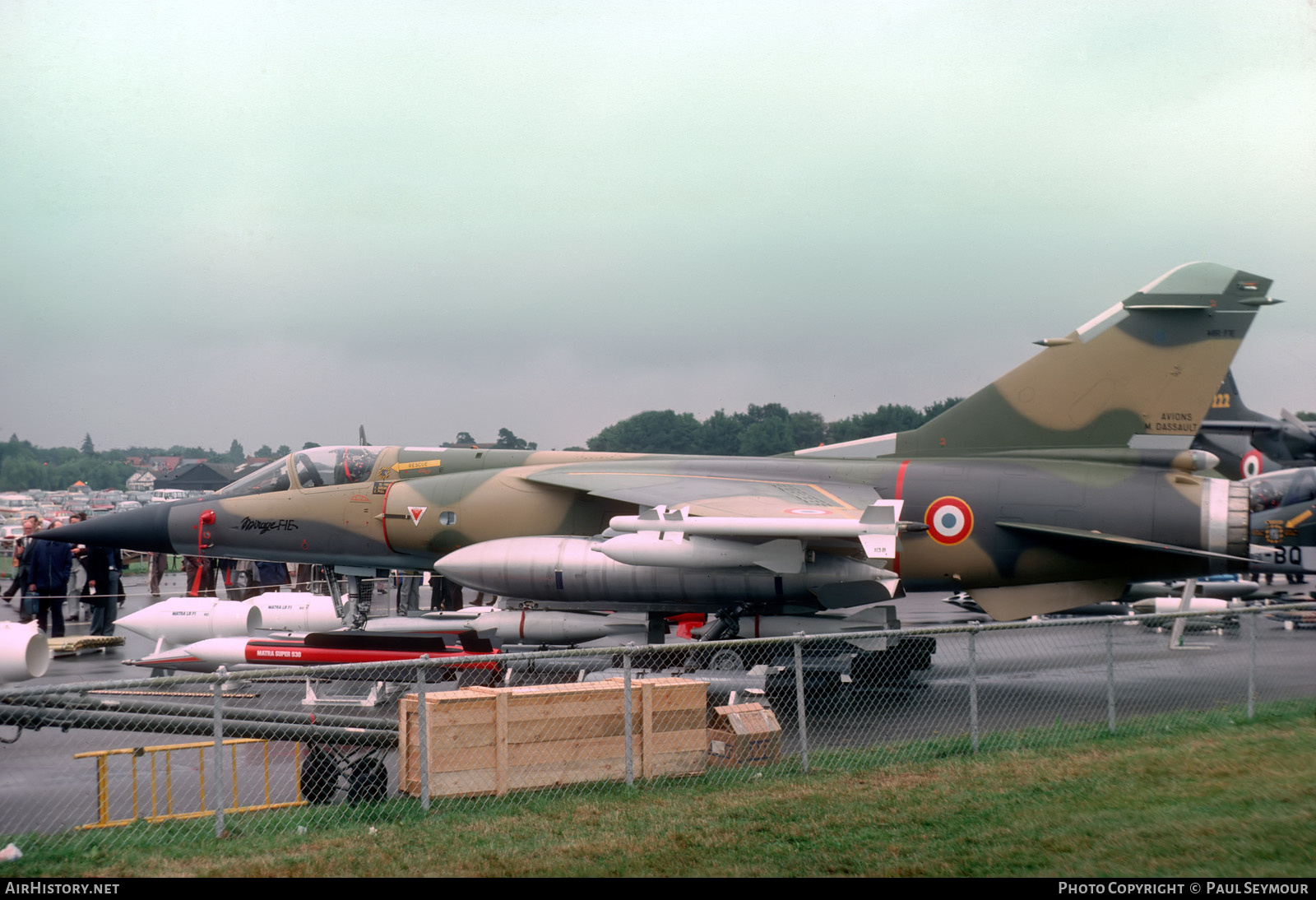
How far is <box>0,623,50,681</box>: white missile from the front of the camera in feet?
25.6

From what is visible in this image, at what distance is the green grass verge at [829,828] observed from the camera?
5.79 m

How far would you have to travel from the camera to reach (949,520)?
546 inches

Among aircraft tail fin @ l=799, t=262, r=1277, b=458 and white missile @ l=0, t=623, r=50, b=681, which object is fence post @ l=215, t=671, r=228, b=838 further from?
aircraft tail fin @ l=799, t=262, r=1277, b=458

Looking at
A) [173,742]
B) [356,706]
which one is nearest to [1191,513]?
[356,706]

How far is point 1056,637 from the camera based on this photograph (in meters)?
20.2

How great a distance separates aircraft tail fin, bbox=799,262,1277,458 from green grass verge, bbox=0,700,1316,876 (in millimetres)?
6378

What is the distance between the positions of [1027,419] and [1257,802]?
27.7 ft

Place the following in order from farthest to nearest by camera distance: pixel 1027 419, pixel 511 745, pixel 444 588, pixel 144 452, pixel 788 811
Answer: pixel 144 452
pixel 444 588
pixel 1027 419
pixel 511 745
pixel 788 811

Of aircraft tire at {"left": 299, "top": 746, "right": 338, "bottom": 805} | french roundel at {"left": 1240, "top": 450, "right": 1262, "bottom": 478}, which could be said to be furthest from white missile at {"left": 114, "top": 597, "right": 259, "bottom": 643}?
french roundel at {"left": 1240, "top": 450, "right": 1262, "bottom": 478}

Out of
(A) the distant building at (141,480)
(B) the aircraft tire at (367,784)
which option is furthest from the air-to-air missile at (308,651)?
(A) the distant building at (141,480)

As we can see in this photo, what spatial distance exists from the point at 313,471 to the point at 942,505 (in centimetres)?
1013

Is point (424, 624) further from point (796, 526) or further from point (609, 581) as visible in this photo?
point (796, 526)

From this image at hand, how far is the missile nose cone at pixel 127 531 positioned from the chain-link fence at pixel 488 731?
152 inches

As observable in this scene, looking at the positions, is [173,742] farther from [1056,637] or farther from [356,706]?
[1056,637]
